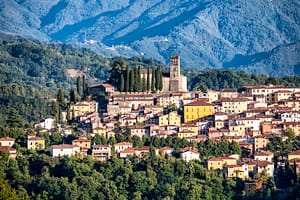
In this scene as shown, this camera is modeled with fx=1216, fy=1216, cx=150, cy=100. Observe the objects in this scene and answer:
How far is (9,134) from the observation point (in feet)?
237

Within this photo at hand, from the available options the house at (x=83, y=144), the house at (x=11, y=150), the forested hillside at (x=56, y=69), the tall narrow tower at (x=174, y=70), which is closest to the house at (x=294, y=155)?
the house at (x=83, y=144)

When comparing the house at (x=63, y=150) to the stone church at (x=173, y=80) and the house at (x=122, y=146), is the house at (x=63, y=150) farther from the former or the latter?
the stone church at (x=173, y=80)

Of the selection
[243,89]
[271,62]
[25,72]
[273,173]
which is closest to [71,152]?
[273,173]

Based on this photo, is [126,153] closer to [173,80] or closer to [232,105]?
[232,105]

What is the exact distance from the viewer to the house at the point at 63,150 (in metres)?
68.9

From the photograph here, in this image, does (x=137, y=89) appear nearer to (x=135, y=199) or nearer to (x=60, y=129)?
(x=60, y=129)

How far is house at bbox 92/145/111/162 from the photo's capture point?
69.2 metres

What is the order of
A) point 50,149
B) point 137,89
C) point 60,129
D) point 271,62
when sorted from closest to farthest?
point 50,149, point 60,129, point 137,89, point 271,62

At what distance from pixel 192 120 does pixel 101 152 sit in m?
8.69

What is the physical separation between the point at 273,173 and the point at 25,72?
67.4 meters

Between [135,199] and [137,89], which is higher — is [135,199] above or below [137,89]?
below

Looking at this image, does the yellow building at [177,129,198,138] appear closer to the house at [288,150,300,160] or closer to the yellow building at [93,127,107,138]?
the yellow building at [93,127,107,138]

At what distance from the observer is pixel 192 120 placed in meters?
76.0

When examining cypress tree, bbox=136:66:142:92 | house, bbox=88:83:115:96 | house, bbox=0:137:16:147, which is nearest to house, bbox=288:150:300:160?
cypress tree, bbox=136:66:142:92
